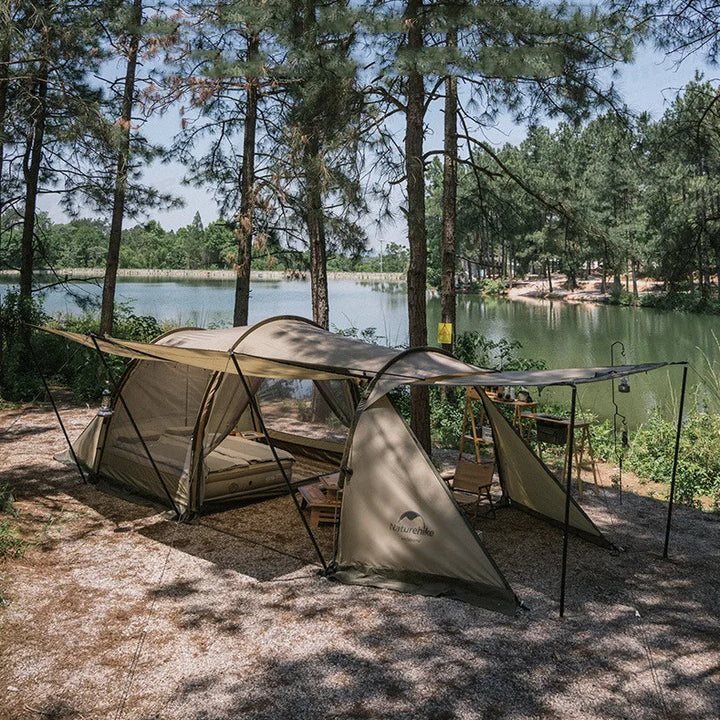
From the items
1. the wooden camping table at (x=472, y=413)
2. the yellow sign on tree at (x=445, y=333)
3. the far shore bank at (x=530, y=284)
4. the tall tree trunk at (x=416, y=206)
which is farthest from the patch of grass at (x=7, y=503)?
the far shore bank at (x=530, y=284)

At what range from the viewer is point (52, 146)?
13102 millimetres

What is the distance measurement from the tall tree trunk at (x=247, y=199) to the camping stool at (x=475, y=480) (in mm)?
5297

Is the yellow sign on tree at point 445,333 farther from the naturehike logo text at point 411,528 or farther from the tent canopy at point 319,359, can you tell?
the naturehike logo text at point 411,528

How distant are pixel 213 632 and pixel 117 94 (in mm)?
11191

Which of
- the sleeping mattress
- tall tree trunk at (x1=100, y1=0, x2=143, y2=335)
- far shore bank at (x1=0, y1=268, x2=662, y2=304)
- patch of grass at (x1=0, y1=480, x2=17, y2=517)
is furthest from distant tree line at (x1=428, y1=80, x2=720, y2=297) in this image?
far shore bank at (x1=0, y1=268, x2=662, y2=304)

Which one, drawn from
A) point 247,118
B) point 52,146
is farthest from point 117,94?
point 247,118

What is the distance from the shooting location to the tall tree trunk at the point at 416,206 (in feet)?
24.4

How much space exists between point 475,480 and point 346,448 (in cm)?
148

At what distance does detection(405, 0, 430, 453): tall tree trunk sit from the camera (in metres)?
7.43

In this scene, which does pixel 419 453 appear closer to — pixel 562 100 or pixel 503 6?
pixel 503 6

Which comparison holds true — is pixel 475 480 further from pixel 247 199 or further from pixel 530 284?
pixel 530 284

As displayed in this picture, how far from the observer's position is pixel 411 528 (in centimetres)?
501

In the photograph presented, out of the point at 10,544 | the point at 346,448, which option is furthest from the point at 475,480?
the point at 10,544

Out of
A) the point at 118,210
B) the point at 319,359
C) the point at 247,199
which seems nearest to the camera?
the point at 319,359
